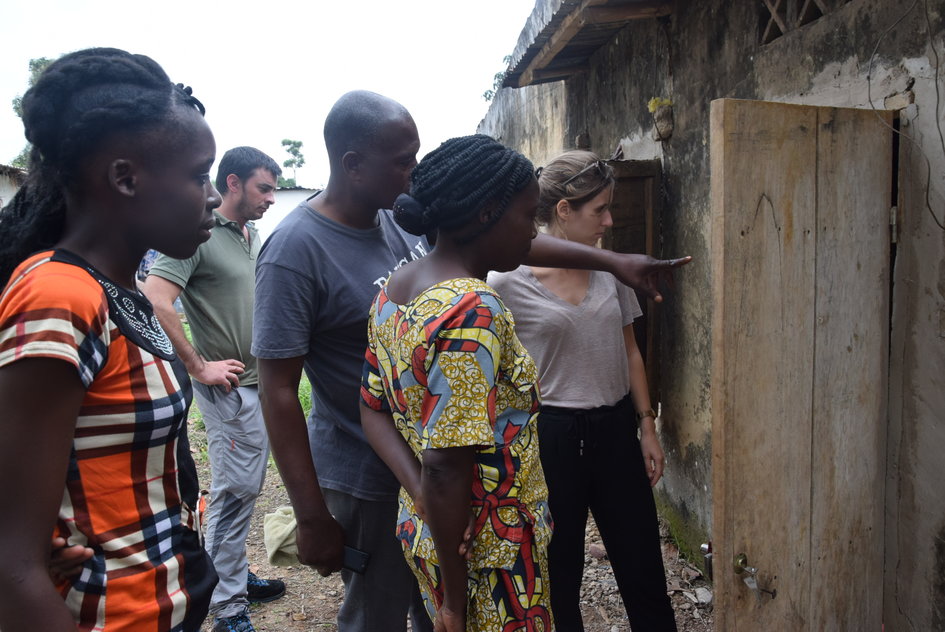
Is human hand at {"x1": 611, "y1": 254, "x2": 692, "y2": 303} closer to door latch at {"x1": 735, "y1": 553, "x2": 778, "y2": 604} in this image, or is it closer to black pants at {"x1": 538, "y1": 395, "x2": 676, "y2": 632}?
black pants at {"x1": 538, "y1": 395, "x2": 676, "y2": 632}

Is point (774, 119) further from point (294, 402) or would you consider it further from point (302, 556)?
point (302, 556)

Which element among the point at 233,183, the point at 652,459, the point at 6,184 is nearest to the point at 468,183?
the point at 652,459

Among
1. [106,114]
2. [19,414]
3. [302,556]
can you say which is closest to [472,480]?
[302,556]

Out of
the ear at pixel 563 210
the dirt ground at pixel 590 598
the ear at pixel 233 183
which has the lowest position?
the dirt ground at pixel 590 598

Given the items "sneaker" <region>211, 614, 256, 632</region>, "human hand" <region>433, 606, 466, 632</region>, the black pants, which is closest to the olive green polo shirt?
"sneaker" <region>211, 614, 256, 632</region>

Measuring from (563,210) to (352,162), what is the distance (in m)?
0.94

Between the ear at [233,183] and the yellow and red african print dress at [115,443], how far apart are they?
2.34 metres

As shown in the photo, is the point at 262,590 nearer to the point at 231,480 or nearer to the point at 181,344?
the point at 231,480

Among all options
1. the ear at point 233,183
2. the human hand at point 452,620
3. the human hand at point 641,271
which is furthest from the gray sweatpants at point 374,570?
the ear at point 233,183

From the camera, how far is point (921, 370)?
1856 mm

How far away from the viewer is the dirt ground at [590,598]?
306 centimetres

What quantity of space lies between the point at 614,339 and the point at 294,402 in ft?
4.11

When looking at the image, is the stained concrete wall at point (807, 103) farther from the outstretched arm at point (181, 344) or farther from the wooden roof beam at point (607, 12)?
the outstretched arm at point (181, 344)

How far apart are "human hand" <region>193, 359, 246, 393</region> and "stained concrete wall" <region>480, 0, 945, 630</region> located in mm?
2305
